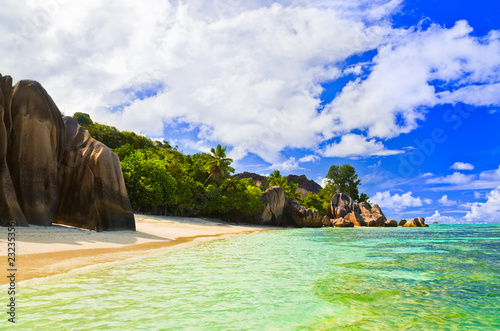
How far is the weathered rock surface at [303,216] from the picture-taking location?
53531mm

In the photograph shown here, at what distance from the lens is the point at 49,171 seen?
1489cm

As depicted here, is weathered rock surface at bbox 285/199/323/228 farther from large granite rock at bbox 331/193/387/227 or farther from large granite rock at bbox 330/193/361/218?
large granite rock at bbox 330/193/361/218

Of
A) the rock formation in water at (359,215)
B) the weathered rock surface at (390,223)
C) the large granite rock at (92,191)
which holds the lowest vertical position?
the weathered rock surface at (390,223)

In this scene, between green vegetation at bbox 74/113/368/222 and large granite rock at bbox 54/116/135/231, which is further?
green vegetation at bbox 74/113/368/222

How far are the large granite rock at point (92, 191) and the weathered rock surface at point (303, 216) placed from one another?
39.7 m

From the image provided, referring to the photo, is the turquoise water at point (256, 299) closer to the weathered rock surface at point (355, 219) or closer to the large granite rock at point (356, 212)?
the weathered rock surface at point (355, 219)

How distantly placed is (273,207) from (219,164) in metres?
12.2

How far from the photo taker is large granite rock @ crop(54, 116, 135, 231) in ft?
52.3

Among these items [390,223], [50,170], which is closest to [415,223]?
[390,223]

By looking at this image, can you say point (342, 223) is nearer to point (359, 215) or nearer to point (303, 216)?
point (359, 215)

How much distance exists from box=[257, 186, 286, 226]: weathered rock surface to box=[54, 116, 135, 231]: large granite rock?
3349 cm

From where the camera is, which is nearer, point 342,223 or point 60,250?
point 60,250

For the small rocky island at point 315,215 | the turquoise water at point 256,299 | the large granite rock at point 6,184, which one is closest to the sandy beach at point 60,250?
the large granite rock at point 6,184

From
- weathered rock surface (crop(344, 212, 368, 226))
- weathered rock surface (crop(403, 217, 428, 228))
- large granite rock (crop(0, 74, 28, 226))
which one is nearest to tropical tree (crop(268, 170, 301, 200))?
weathered rock surface (crop(344, 212, 368, 226))
